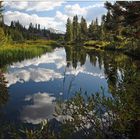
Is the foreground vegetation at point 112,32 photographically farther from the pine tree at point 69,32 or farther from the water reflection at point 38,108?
the water reflection at point 38,108

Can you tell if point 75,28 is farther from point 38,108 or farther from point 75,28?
point 38,108

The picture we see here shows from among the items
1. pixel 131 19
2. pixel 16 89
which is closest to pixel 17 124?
pixel 16 89

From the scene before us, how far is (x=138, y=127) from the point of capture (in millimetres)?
8023

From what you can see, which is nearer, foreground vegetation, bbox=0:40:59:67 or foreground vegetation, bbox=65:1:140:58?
foreground vegetation, bbox=65:1:140:58

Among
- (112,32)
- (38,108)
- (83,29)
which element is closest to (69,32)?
(83,29)

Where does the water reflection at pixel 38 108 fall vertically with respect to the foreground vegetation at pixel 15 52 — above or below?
above

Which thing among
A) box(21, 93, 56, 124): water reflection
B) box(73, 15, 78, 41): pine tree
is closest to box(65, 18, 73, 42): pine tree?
box(73, 15, 78, 41): pine tree

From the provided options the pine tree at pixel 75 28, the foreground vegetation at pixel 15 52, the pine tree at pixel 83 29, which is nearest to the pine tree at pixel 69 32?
the pine tree at pixel 75 28

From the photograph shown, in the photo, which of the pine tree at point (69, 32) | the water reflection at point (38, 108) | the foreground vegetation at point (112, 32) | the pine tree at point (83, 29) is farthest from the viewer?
the pine tree at point (69, 32)

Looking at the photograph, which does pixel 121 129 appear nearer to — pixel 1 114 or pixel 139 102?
pixel 139 102

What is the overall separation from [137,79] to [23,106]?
968cm

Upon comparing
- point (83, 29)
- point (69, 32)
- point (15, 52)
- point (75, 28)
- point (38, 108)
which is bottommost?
point (15, 52)

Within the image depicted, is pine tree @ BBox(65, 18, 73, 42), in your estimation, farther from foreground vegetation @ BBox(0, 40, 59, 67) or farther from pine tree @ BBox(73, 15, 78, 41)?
foreground vegetation @ BBox(0, 40, 59, 67)

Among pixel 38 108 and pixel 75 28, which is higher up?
pixel 75 28
